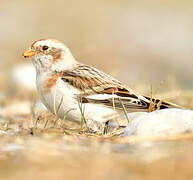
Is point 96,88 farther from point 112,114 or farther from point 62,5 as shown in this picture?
point 62,5

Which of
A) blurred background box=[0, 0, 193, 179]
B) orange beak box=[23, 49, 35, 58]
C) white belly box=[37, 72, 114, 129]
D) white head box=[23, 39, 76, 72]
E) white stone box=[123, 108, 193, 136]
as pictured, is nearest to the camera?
blurred background box=[0, 0, 193, 179]

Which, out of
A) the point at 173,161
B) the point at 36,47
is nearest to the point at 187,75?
the point at 36,47

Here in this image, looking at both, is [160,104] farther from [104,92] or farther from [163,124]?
[163,124]

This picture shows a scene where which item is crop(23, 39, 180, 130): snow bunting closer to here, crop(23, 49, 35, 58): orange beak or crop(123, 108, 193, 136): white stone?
crop(23, 49, 35, 58): orange beak

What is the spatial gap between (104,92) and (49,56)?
753mm

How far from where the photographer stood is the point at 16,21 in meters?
18.3

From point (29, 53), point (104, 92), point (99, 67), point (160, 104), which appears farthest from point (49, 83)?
point (99, 67)

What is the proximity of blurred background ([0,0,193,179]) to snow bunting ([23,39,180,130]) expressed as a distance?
0.95ft

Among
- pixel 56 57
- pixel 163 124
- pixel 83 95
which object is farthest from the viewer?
pixel 56 57

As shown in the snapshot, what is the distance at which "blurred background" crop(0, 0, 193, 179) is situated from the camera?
116 inches

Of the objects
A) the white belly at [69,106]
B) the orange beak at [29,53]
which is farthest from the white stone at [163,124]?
the orange beak at [29,53]

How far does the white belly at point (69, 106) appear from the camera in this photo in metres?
4.63

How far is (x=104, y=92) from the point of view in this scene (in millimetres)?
4926

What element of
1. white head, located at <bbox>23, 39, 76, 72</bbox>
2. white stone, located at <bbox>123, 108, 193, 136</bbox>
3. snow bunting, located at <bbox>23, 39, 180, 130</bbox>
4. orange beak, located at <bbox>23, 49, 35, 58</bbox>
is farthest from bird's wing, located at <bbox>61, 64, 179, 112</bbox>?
white stone, located at <bbox>123, 108, 193, 136</bbox>
